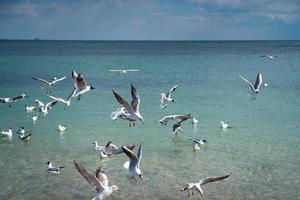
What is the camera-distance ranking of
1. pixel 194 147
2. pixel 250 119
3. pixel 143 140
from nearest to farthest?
pixel 194 147 → pixel 143 140 → pixel 250 119

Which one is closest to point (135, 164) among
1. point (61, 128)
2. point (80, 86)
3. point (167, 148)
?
point (80, 86)

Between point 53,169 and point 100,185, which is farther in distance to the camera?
point 53,169

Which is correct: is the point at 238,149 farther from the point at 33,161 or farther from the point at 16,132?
the point at 16,132

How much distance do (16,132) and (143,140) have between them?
634cm

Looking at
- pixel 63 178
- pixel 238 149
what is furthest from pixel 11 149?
pixel 238 149

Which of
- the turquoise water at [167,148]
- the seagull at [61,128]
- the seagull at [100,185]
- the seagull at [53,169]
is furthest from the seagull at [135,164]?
the seagull at [61,128]

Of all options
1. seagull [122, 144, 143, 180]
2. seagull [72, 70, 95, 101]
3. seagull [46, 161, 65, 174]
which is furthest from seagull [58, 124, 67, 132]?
seagull [122, 144, 143, 180]

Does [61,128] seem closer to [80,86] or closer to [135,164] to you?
[80,86]

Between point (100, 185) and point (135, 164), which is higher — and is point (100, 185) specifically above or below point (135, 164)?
below

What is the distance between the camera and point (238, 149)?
826 inches

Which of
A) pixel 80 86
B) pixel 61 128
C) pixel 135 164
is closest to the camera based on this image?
pixel 135 164

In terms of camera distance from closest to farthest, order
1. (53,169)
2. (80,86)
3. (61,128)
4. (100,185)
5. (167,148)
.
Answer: (100,185) → (53,169) → (80,86) → (167,148) → (61,128)

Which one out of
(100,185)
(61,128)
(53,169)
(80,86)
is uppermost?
(80,86)

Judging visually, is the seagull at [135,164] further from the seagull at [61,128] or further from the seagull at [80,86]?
the seagull at [61,128]
